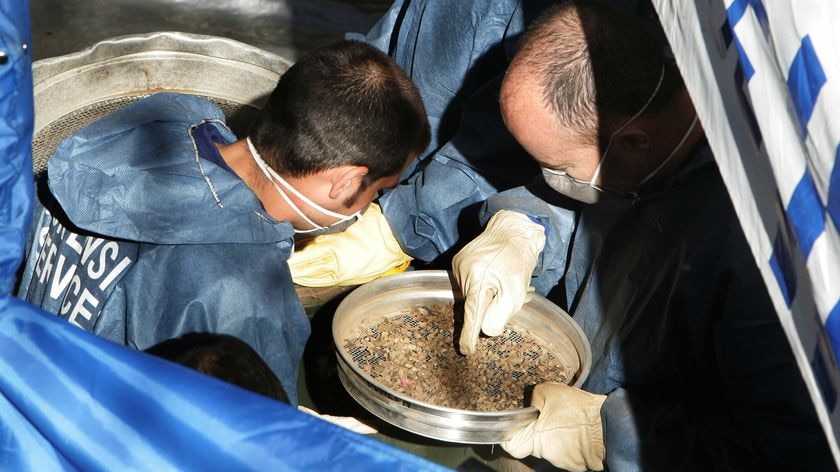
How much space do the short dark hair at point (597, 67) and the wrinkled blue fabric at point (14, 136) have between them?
121 cm

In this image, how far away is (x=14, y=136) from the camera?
4.10 ft

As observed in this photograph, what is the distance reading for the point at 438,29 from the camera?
9.53ft

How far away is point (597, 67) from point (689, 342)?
666mm

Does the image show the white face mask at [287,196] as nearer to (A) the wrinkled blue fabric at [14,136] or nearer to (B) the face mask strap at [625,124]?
(B) the face mask strap at [625,124]

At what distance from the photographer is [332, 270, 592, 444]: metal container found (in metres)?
1.95

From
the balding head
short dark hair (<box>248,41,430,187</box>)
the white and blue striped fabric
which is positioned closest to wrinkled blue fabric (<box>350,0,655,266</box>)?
the balding head

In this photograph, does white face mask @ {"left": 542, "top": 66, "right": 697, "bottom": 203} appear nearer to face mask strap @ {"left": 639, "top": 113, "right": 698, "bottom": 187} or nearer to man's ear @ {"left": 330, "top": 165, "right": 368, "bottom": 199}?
face mask strap @ {"left": 639, "top": 113, "right": 698, "bottom": 187}

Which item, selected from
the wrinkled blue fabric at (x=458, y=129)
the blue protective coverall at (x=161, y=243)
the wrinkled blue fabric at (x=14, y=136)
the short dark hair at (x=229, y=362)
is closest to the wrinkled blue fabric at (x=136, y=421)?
the wrinkled blue fabric at (x=14, y=136)

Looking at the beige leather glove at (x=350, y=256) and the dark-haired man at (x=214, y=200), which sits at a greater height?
the dark-haired man at (x=214, y=200)

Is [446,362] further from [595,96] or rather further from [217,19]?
[217,19]

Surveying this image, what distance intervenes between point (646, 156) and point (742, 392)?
59cm

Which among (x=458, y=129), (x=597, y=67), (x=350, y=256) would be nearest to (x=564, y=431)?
(x=597, y=67)

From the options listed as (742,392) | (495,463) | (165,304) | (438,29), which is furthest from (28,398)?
(438,29)

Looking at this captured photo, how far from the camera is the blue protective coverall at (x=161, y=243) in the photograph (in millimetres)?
1876
